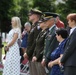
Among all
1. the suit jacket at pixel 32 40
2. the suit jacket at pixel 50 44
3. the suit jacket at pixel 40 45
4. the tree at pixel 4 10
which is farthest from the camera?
the tree at pixel 4 10

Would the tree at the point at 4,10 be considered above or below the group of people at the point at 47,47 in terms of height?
below

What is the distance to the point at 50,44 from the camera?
740 centimetres

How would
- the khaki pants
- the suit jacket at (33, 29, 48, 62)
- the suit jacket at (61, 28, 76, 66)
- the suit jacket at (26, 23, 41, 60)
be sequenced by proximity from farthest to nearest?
the suit jacket at (26, 23, 41, 60) < the khaki pants < the suit jacket at (33, 29, 48, 62) < the suit jacket at (61, 28, 76, 66)

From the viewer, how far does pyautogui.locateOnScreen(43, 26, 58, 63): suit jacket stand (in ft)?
24.2

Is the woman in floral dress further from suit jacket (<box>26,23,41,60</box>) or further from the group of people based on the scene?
suit jacket (<box>26,23,41,60</box>)

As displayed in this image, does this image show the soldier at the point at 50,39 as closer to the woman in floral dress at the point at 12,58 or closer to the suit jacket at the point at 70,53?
the suit jacket at the point at 70,53

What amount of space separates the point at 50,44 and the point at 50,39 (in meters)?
0.10

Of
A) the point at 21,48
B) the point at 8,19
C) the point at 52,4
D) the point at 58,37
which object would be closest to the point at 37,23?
the point at 58,37

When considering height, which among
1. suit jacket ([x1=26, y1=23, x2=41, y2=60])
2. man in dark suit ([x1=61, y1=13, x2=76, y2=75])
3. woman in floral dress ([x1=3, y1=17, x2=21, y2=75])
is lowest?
woman in floral dress ([x1=3, y1=17, x2=21, y2=75])

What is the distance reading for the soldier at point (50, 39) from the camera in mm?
7387

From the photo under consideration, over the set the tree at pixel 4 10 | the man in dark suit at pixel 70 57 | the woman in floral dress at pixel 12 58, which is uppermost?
the man in dark suit at pixel 70 57

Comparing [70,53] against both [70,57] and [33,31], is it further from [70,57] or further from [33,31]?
[33,31]

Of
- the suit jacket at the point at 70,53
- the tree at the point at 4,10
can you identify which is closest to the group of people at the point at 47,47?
the suit jacket at the point at 70,53

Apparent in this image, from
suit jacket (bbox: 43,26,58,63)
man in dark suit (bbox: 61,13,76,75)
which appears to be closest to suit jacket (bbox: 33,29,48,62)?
suit jacket (bbox: 43,26,58,63)
